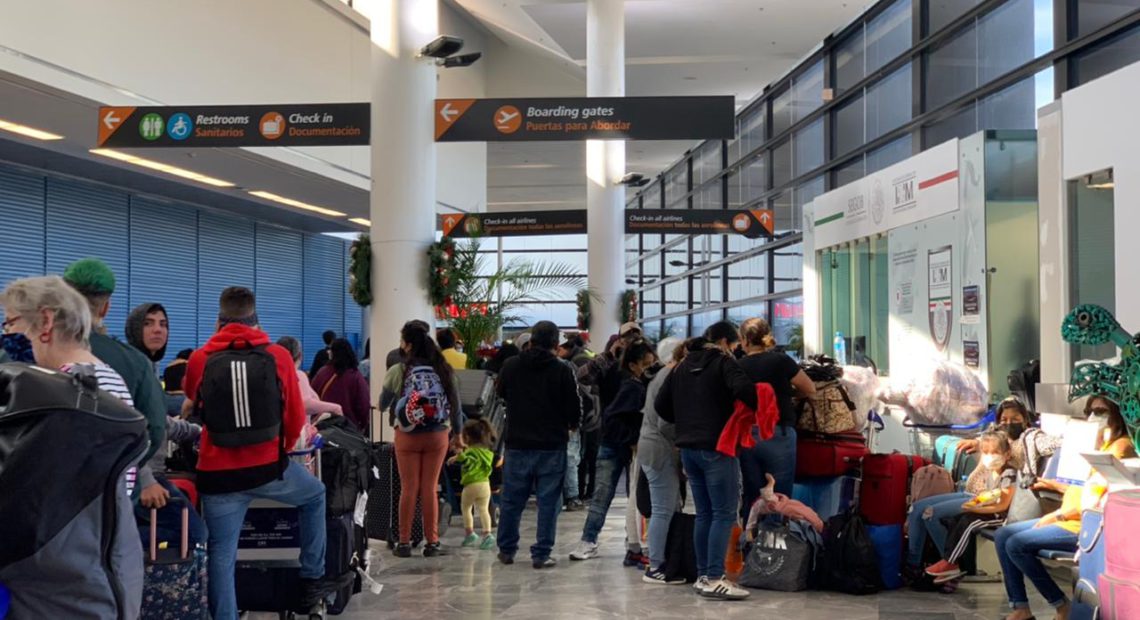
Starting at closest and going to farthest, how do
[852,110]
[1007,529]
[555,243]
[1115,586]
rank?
[1115,586] → [1007,529] → [852,110] → [555,243]

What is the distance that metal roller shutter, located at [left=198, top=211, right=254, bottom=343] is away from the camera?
67.1 feet

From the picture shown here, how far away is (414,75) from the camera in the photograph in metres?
11.4

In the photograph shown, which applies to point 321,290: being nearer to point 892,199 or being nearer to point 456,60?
point 456,60

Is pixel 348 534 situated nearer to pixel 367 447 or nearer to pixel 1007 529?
pixel 367 447

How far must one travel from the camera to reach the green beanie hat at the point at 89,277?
454cm

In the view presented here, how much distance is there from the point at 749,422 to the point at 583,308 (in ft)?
44.7

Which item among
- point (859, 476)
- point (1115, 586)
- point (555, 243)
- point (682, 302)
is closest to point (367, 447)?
point (859, 476)

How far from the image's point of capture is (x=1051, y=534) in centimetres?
571

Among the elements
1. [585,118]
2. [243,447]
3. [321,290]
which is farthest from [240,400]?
[321,290]

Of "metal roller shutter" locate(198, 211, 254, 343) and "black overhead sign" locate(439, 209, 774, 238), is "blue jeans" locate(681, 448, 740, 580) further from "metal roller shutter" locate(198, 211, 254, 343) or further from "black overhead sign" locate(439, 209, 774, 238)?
"metal roller shutter" locate(198, 211, 254, 343)

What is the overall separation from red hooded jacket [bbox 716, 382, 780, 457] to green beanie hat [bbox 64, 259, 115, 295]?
359 centimetres

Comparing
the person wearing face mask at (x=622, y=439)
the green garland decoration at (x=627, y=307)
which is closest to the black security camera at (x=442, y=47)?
the person wearing face mask at (x=622, y=439)

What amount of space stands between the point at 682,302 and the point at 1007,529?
25.2 m

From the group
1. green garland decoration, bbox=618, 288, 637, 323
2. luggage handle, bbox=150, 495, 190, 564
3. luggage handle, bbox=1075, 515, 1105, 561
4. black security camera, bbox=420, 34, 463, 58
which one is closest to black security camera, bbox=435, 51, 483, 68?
black security camera, bbox=420, 34, 463, 58
